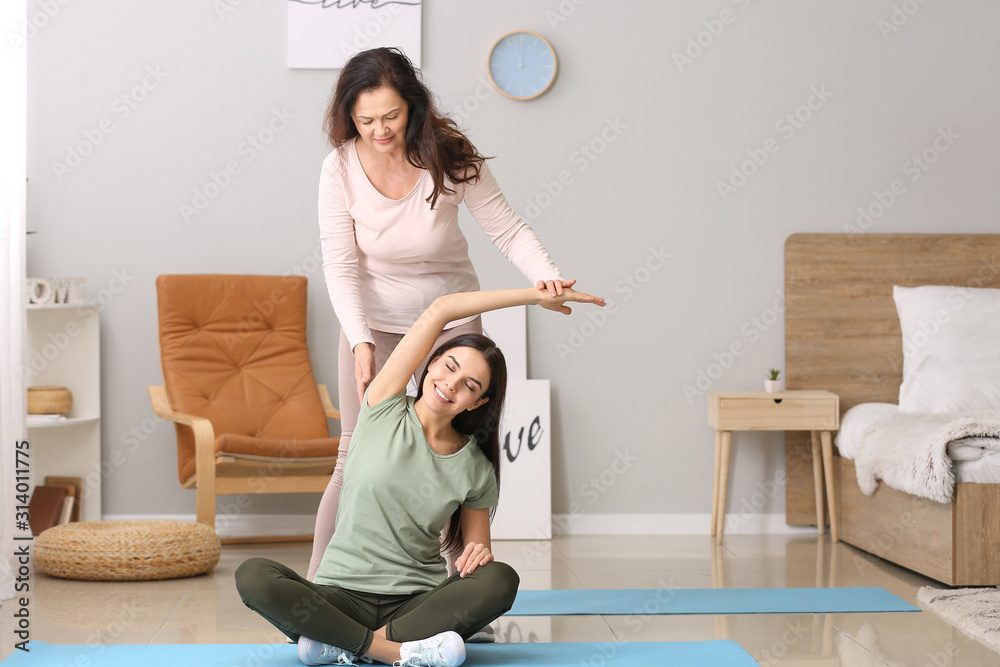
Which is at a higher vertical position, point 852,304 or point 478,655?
point 852,304

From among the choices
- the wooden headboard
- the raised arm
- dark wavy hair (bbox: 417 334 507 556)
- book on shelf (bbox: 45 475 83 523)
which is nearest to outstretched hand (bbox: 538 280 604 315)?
the raised arm

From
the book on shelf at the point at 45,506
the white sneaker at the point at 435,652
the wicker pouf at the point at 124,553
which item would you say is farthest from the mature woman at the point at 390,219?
the book on shelf at the point at 45,506

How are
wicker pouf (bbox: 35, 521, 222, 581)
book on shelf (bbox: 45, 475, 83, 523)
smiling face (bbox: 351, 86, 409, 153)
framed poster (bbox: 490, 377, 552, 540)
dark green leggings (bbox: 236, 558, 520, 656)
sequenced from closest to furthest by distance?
dark green leggings (bbox: 236, 558, 520, 656)
smiling face (bbox: 351, 86, 409, 153)
wicker pouf (bbox: 35, 521, 222, 581)
book on shelf (bbox: 45, 475, 83, 523)
framed poster (bbox: 490, 377, 552, 540)

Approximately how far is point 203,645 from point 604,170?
239 centimetres

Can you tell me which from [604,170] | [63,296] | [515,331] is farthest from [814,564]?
[63,296]

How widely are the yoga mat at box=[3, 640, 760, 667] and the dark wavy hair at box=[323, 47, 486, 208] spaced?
3.29ft

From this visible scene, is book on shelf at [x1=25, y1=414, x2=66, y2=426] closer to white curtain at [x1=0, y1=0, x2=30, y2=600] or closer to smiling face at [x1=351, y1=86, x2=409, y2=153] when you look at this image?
white curtain at [x1=0, y1=0, x2=30, y2=600]

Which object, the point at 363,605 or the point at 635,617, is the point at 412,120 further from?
the point at 635,617

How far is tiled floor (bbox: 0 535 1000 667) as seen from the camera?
2070 mm

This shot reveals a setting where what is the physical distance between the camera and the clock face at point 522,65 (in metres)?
3.65

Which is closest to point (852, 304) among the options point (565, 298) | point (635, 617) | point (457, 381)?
point (635, 617)

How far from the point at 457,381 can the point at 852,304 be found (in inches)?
94.4

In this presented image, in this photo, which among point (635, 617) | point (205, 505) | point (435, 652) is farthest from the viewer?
point (205, 505)

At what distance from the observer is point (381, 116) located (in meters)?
1.98
